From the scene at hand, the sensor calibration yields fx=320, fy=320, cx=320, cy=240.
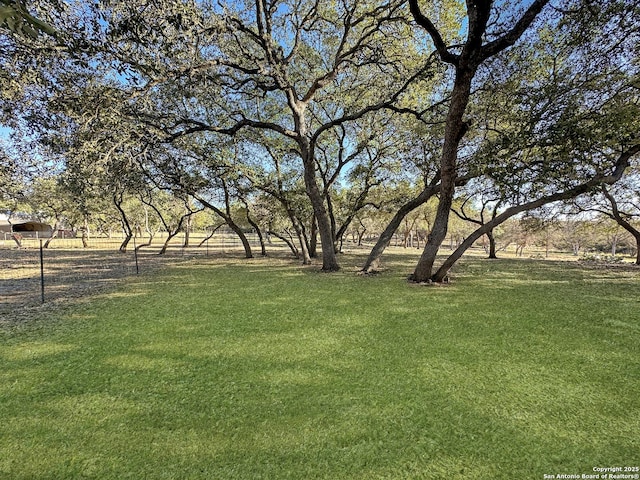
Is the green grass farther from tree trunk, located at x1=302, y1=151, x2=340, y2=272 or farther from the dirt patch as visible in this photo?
tree trunk, located at x1=302, y1=151, x2=340, y2=272

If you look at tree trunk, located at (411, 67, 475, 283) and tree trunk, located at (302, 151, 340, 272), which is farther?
tree trunk, located at (302, 151, 340, 272)

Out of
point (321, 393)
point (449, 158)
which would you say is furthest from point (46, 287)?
point (449, 158)

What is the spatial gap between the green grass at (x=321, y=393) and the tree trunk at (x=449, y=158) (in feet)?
9.71

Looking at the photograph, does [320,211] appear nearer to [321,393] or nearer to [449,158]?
[449,158]

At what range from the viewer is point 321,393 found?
288cm

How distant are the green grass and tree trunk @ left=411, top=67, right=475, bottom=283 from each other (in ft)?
9.71

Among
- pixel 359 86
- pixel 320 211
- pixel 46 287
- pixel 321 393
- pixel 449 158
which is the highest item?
pixel 359 86

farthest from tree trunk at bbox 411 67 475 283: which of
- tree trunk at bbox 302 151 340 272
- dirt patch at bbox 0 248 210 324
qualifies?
dirt patch at bbox 0 248 210 324

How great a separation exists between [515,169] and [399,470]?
7.37 m

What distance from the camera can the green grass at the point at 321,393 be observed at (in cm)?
207

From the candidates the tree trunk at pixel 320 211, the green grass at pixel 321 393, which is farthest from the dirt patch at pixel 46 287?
the tree trunk at pixel 320 211

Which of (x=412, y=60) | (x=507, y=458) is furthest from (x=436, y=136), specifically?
(x=507, y=458)

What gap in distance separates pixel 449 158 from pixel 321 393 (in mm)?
6933

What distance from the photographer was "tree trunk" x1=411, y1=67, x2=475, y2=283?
7.23 m
